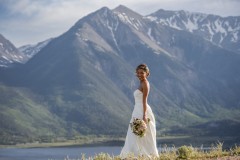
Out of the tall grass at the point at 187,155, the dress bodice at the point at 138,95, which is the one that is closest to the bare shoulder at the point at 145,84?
the dress bodice at the point at 138,95

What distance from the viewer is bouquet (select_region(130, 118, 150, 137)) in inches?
677

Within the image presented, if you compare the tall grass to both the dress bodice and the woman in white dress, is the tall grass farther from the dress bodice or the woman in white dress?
the dress bodice

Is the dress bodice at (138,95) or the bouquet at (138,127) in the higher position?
the dress bodice at (138,95)

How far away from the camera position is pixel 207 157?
16.5 metres

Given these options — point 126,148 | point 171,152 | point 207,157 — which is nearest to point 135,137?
point 126,148

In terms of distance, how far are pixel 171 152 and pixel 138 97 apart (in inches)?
99.1

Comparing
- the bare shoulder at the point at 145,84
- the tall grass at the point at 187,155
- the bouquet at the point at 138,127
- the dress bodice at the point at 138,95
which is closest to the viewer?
the tall grass at the point at 187,155

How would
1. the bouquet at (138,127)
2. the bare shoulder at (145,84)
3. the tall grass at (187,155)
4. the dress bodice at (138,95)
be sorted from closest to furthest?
the tall grass at (187,155) < the bouquet at (138,127) < the bare shoulder at (145,84) < the dress bodice at (138,95)

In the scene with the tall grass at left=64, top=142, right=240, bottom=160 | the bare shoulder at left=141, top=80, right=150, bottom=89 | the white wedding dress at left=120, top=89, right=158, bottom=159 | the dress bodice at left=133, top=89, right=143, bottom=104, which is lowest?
the tall grass at left=64, top=142, right=240, bottom=160

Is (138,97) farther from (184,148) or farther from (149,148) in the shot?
(184,148)

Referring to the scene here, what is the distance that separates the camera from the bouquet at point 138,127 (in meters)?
17.2

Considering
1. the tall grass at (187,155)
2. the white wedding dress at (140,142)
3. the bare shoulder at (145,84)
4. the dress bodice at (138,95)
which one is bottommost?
the tall grass at (187,155)

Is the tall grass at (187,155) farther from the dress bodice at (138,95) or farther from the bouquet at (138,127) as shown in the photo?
the dress bodice at (138,95)

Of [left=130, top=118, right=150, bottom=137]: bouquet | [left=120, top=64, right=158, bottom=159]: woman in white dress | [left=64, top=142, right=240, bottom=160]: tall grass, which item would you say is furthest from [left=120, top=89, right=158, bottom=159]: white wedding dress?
[left=64, top=142, right=240, bottom=160]: tall grass
